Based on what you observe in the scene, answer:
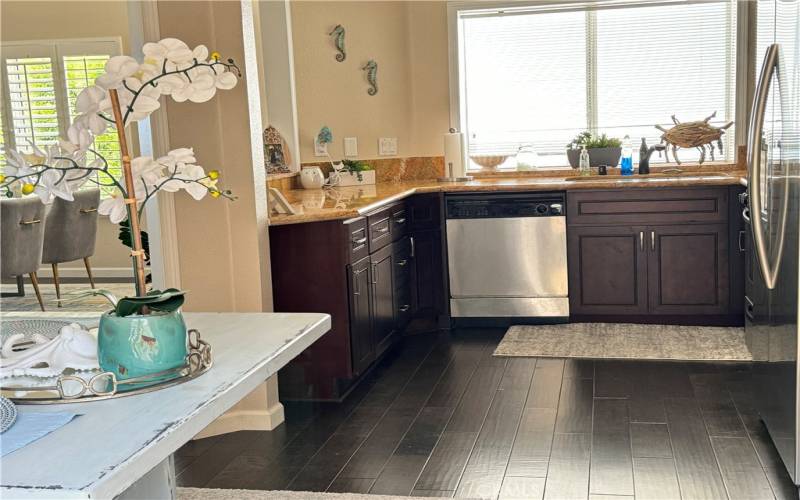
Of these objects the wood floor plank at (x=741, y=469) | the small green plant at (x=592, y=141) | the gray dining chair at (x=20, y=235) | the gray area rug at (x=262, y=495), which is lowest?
the wood floor plank at (x=741, y=469)

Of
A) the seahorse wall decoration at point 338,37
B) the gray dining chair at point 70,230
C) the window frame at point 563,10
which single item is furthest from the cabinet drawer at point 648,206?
the gray dining chair at point 70,230

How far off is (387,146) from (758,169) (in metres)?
3.10

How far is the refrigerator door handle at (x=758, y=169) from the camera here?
3049 millimetres

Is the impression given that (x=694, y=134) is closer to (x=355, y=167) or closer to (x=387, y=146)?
(x=387, y=146)

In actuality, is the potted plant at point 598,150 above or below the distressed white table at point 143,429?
above

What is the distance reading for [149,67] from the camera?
1.53 m

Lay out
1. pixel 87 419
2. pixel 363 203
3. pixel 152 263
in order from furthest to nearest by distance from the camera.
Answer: pixel 363 203 → pixel 152 263 → pixel 87 419

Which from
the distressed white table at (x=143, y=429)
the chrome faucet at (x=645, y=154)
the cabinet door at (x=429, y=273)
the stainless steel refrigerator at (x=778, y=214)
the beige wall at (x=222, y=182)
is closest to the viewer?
the distressed white table at (x=143, y=429)

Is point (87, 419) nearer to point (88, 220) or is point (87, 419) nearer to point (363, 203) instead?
point (363, 203)

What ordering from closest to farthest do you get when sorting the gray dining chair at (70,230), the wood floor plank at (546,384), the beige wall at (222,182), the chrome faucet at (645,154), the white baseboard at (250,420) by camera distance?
the beige wall at (222,182) → the white baseboard at (250,420) → the wood floor plank at (546,384) → the chrome faucet at (645,154) → the gray dining chair at (70,230)

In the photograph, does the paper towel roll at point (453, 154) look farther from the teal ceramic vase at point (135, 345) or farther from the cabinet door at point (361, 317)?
the teal ceramic vase at point (135, 345)

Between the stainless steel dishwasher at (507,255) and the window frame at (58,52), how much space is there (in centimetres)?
399

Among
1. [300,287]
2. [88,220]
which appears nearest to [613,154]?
[300,287]

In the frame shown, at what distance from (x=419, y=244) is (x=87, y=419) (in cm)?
408
